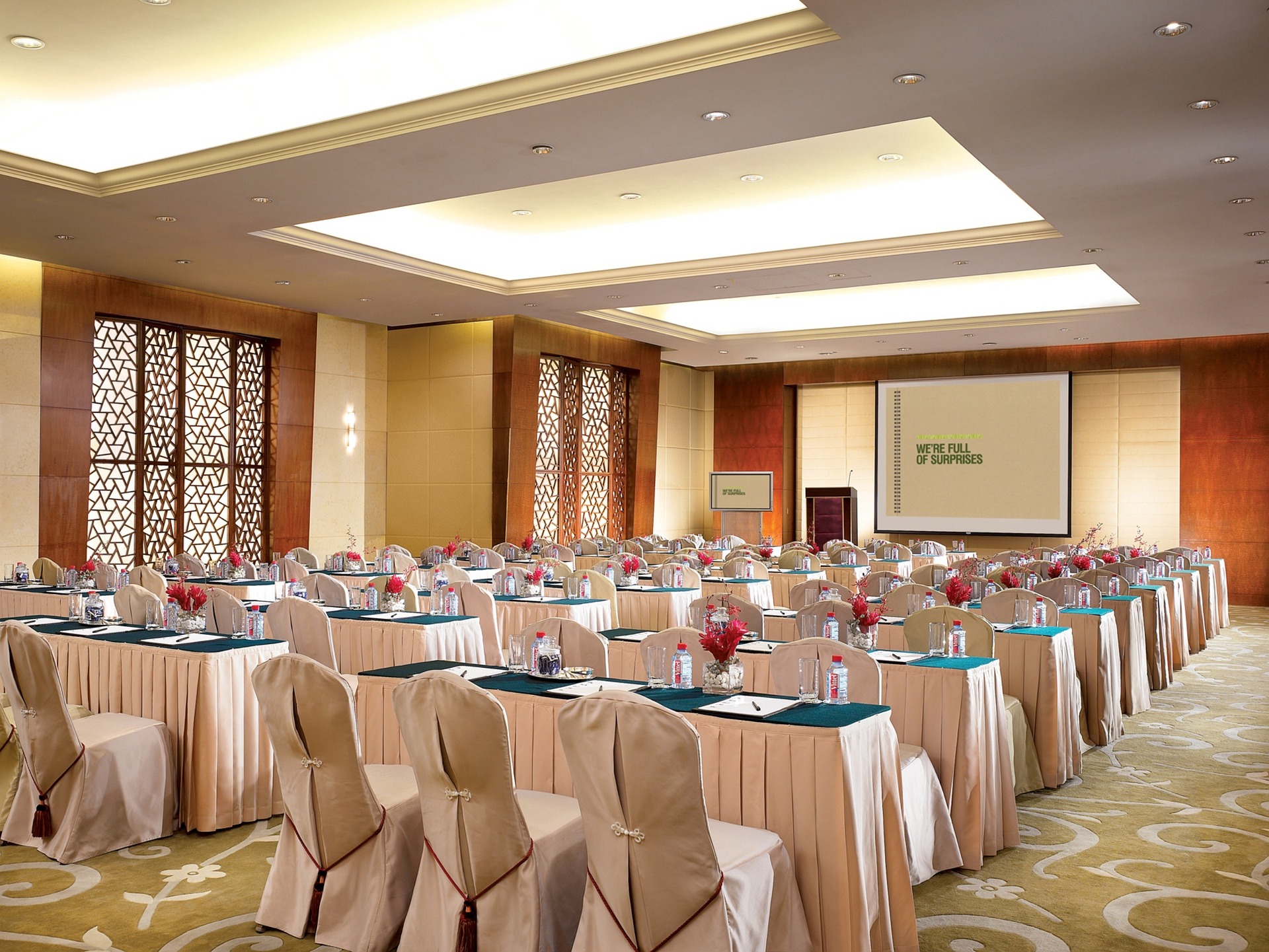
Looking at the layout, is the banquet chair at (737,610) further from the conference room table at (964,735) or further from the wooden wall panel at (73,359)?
the wooden wall panel at (73,359)

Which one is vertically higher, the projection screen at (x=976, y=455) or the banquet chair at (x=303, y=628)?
the projection screen at (x=976, y=455)

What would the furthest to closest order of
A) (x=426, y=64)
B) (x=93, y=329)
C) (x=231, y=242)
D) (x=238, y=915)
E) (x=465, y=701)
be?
(x=93, y=329)
(x=231, y=242)
(x=426, y=64)
(x=238, y=915)
(x=465, y=701)

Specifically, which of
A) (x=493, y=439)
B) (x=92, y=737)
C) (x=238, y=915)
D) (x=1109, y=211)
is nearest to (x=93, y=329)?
(x=493, y=439)

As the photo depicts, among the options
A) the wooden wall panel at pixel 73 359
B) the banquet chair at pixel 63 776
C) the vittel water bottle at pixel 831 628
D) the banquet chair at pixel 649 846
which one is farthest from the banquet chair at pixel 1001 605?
the wooden wall panel at pixel 73 359

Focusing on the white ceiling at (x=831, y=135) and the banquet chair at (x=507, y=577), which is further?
the banquet chair at (x=507, y=577)

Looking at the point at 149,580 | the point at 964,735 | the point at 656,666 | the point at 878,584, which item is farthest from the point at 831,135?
the point at 149,580

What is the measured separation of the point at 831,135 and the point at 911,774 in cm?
573

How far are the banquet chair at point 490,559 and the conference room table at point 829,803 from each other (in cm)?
747

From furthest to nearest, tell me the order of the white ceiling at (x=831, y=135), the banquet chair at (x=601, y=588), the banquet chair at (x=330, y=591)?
the banquet chair at (x=601, y=588) < the banquet chair at (x=330, y=591) < the white ceiling at (x=831, y=135)

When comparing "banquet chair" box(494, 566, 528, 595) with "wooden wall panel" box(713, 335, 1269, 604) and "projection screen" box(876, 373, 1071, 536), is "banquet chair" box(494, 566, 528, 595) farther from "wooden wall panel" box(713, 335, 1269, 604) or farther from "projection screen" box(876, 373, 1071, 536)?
"wooden wall panel" box(713, 335, 1269, 604)

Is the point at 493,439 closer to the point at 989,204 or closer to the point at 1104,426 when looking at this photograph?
the point at 989,204

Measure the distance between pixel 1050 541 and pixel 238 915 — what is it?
15.7 meters

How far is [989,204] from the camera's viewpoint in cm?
1013

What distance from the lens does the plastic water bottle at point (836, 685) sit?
3.91 metres
